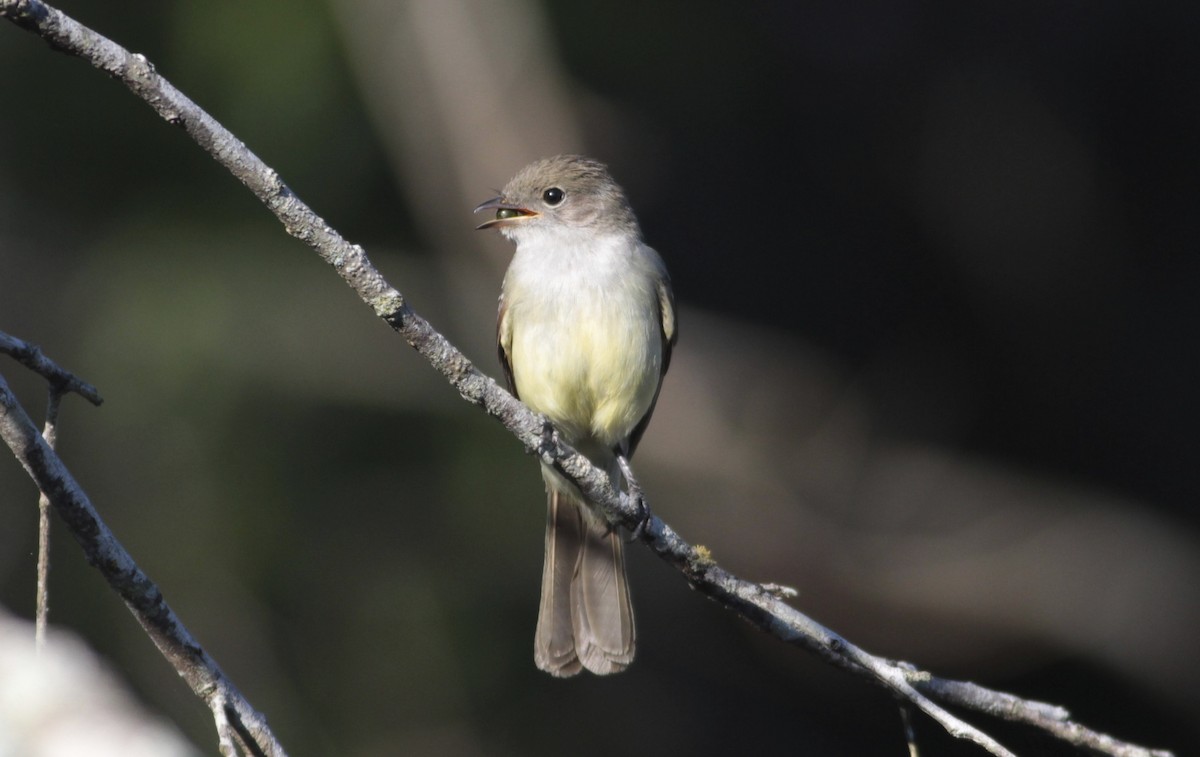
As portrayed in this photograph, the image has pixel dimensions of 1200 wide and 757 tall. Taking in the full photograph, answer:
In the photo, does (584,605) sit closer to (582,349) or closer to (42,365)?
(582,349)

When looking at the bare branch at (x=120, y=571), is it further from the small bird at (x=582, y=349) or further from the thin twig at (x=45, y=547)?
the small bird at (x=582, y=349)

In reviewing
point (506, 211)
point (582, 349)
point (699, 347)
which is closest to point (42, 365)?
point (582, 349)

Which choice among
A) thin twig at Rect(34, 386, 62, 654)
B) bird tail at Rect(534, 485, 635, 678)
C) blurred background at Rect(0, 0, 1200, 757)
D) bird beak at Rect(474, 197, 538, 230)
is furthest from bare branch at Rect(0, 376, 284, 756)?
blurred background at Rect(0, 0, 1200, 757)

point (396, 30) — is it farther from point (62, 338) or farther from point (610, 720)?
point (610, 720)

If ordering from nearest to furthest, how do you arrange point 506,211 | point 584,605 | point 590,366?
point 590,366, point 584,605, point 506,211

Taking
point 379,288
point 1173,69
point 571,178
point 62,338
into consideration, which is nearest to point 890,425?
point 1173,69

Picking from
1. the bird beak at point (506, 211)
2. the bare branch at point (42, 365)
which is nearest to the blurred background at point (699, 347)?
the bird beak at point (506, 211)

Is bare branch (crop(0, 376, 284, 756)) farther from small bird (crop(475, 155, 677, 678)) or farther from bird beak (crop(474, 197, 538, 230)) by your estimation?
bird beak (crop(474, 197, 538, 230))
